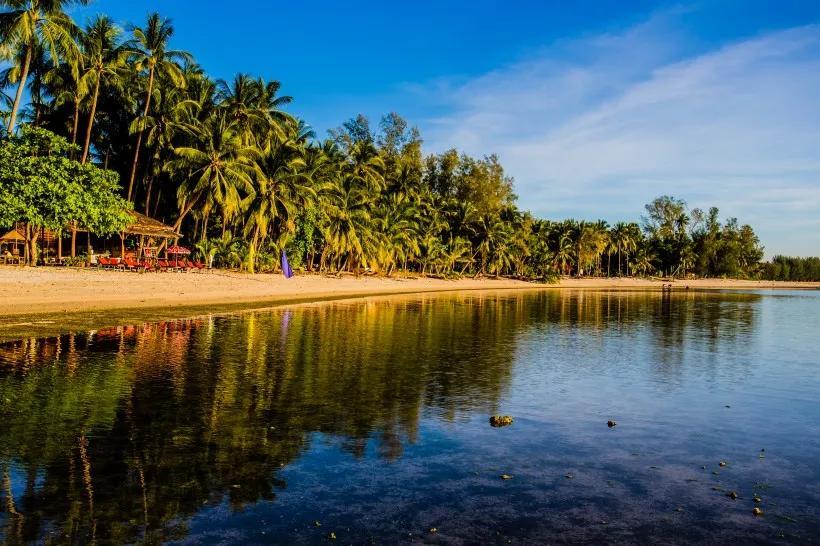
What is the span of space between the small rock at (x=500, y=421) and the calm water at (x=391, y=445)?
0.18 metres

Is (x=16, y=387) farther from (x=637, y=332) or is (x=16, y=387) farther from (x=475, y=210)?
(x=475, y=210)

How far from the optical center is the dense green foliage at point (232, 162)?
42406 millimetres

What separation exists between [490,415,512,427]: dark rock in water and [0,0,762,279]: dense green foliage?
108ft

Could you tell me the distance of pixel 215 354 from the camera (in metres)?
15.1

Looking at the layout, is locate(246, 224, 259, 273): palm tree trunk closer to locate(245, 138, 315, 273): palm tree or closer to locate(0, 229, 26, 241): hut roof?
locate(245, 138, 315, 273): palm tree

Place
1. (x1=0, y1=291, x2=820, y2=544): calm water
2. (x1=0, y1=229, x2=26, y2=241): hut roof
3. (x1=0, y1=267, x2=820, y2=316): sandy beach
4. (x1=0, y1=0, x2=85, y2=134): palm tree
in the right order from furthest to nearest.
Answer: (x1=0, y1=229, x2=26, y2=241): hut roof, (x1=0, y1=0, x2=85, y2=134): palm tree, (x1=0, y1=267, x2=820, y2=316): sandy beach, (x1=0, y1=291, x2=820, y2=544): calm water

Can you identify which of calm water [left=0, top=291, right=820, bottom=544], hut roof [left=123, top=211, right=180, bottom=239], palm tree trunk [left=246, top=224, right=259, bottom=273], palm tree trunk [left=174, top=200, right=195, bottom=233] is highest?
palm tree trunk [left=174, top=200, right=195, bottom=233]

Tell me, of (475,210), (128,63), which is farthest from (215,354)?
(475,210)

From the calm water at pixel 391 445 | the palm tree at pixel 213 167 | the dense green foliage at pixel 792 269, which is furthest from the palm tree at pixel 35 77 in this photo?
the dense green foliage at pixel 792 269

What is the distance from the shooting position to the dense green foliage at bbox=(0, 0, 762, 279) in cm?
4241

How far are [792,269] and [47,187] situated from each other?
157508mm

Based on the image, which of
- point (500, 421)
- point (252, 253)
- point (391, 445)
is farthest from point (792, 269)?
point (391, 445)

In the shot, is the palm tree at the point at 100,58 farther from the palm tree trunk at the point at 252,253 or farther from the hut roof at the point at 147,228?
the palm tree trunk at the point at 252,253

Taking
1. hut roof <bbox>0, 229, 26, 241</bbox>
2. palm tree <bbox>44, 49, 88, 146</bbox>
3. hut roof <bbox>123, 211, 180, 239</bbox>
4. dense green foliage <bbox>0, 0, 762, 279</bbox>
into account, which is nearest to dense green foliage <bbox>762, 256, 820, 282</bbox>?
dense green foliage <bbox>0, 0, 762, 279</bbox>
